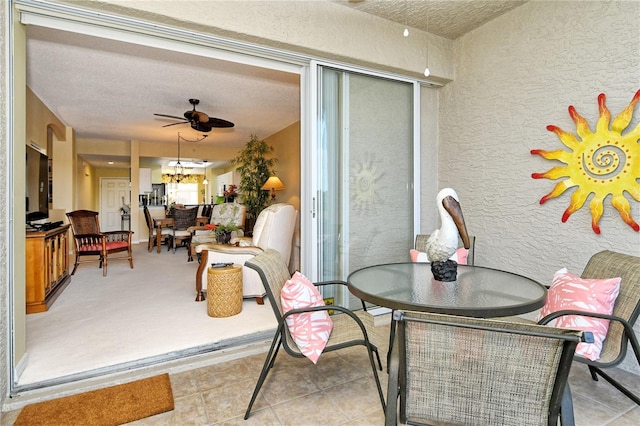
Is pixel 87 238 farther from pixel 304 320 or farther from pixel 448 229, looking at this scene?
pixel 448 229

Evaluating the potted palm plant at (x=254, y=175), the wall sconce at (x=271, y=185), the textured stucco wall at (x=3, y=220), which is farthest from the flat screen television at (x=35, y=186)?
the wall sconce at (x=271, y=185)

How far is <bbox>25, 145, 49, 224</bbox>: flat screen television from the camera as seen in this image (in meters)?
3.21

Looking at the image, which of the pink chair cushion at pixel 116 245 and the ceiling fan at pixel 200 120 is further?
the pink chair cushion at pixel 116 245

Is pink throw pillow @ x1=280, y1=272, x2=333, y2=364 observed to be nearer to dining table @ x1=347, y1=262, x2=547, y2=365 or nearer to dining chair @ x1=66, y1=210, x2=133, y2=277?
dining table @ x1=347, y1=262, x2=547, y2=365

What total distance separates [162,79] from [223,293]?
2702 mm

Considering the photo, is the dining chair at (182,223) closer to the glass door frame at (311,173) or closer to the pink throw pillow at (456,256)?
the glass door frame at (311,173)

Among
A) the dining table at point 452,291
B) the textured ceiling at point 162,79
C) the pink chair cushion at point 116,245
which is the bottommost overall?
the pink chair cushion at point 116,245

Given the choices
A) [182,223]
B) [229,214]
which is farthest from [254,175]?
[182,223]

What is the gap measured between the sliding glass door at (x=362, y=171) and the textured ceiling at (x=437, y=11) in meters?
0.53

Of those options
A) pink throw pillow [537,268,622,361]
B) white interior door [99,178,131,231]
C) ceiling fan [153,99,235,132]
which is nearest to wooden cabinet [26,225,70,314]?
ceiling fan [153,99,235,132]

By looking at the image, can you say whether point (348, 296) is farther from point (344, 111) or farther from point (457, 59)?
point (457, 59)

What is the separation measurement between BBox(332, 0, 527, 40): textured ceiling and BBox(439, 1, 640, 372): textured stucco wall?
140 mm

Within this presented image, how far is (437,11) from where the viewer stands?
286 cm

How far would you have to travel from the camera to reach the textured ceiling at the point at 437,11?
8.98 ft
